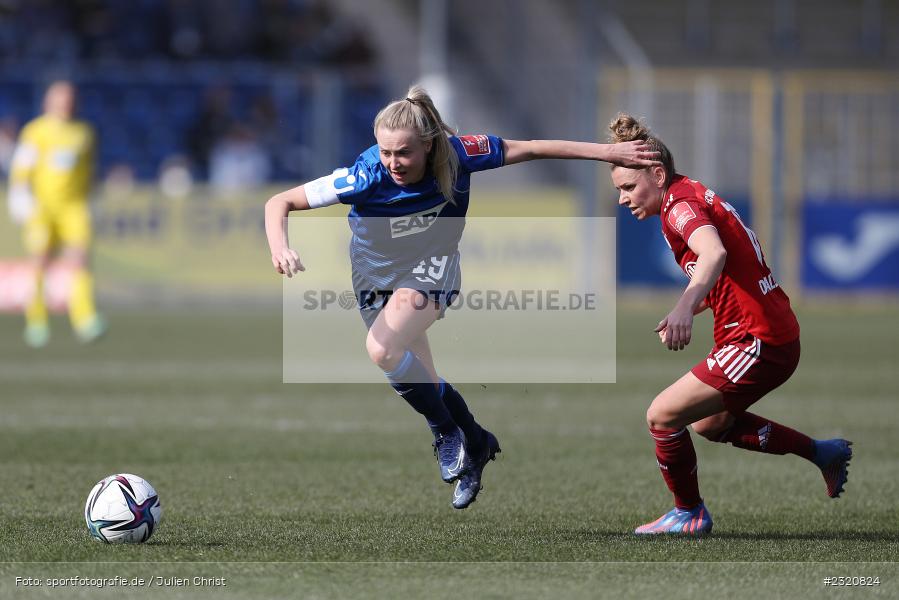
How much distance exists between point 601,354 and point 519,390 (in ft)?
15.6

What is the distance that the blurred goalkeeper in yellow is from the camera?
14.3m

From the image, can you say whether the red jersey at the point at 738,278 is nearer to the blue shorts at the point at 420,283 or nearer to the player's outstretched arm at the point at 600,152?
the player's outstretched arm at the point at 600,152

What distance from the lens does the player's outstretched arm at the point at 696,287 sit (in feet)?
16.3

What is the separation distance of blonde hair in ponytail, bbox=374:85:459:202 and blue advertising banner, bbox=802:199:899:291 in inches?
632

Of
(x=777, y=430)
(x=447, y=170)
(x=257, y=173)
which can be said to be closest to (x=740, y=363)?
(x=777, y=430)

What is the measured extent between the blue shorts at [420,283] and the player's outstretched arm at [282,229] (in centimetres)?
60

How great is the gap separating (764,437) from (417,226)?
1663 mm

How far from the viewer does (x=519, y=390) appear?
11.6m

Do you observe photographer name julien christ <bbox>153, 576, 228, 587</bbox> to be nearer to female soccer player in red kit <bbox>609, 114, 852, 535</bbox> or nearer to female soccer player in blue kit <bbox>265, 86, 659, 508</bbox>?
female soccer player in blue kit <bbox>265, 86, 659, 508</bbox>

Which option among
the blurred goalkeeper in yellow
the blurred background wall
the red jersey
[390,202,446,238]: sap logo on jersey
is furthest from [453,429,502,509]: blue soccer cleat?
the blurred background wall

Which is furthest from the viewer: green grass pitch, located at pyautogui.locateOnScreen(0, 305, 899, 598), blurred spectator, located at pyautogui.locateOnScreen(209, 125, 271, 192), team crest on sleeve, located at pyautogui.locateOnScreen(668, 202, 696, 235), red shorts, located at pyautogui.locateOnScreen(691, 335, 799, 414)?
blurred spectator, located at pyautogui.locateOnScreen(209, 125, 271, 192)

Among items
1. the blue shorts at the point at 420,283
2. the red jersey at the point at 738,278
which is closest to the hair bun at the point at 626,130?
the red jersey at the point at 738,278

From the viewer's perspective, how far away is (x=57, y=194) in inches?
569

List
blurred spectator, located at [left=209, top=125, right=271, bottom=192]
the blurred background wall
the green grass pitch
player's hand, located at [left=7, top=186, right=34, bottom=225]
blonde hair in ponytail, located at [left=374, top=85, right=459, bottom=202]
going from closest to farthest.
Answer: the green grass pitch < blonde hair in ponytail, located at [left=374, top=85, right=459, bottom=202] < player's hand, located at [left=7, top=186, right=34, bottom=225] < the blurred background wall < blurred spectator, located at [left=209, top=125, right=271, bottom=192]
